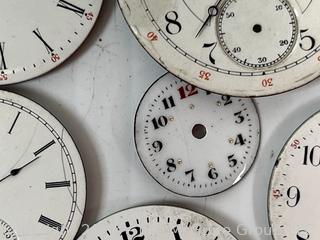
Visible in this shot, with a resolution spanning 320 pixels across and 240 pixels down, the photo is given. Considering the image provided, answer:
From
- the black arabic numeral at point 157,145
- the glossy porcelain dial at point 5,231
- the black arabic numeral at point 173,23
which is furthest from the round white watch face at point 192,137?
the glossy porcelain dial at point 5,231

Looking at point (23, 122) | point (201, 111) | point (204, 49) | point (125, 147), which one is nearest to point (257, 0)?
point (204, 49)

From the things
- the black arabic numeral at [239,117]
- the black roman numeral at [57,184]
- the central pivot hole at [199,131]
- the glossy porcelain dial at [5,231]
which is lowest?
the glossy porcelain dial at [5,231]

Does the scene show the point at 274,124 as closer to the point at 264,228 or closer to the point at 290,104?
the point at 290,104

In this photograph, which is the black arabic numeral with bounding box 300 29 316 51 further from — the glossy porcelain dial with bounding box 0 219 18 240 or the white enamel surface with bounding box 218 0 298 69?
the glossy porcelain dial with bounding box 0 219 18 240

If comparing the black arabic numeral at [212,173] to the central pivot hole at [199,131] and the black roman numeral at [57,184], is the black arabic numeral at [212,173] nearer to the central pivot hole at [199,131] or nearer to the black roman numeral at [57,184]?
the central pivot hole at [199,131]

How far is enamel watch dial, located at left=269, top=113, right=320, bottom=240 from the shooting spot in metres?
1.04

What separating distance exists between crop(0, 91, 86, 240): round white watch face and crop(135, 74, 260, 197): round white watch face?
0.15m

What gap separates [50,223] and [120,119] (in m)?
0.24

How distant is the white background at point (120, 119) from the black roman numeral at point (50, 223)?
0.06 meters

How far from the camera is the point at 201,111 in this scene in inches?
41.6

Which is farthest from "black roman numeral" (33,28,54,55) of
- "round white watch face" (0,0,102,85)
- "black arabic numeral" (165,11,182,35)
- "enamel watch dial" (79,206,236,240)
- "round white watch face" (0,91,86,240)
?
"enamel watch dial" (79,206,236,240)

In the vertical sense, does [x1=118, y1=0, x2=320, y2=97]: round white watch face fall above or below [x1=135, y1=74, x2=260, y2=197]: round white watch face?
above

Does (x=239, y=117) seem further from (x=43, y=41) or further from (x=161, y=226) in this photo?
(x=43, y=41)

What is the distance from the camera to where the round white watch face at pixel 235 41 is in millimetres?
976
